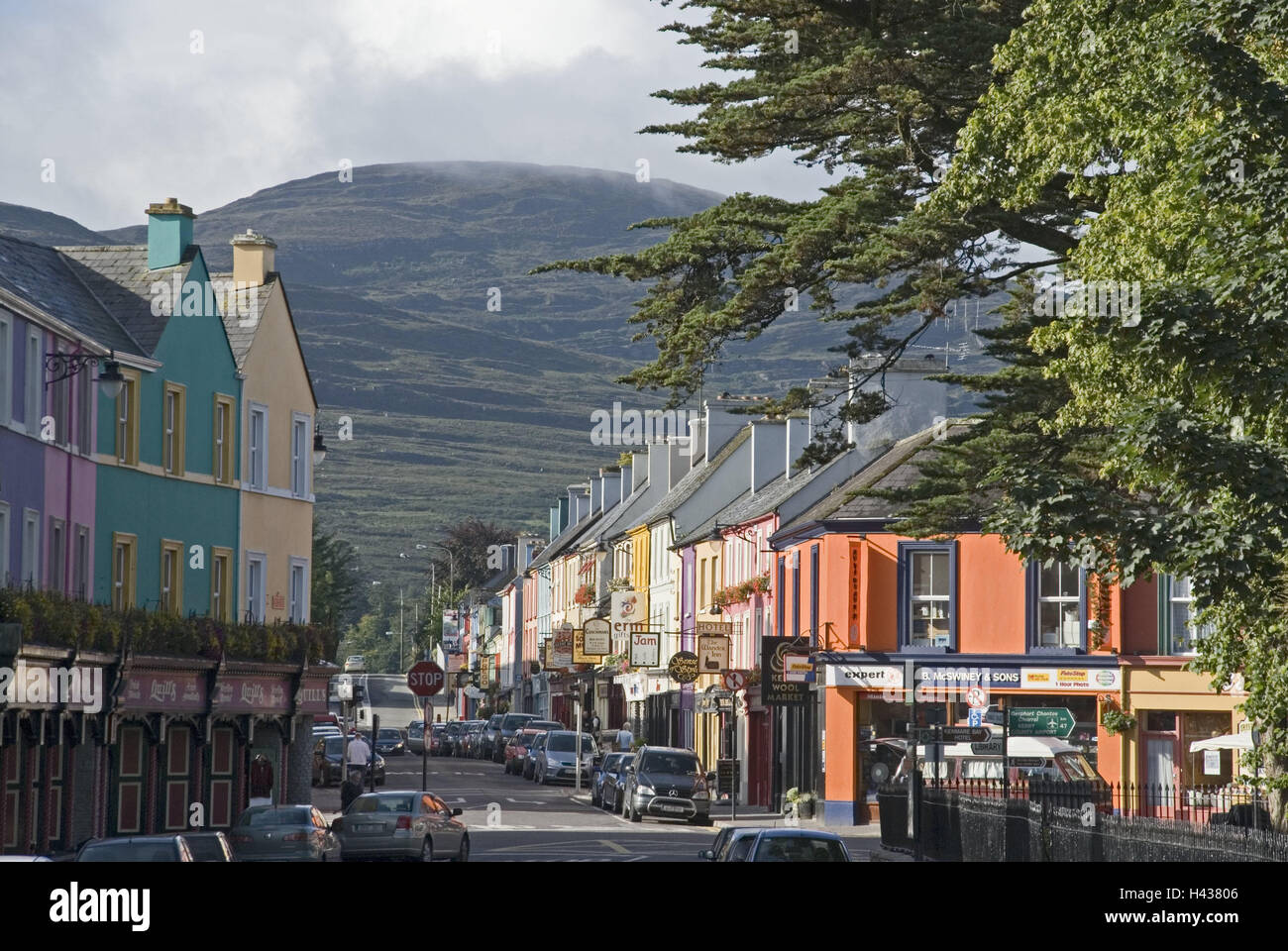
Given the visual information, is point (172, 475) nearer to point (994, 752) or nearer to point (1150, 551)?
point (994, 752)

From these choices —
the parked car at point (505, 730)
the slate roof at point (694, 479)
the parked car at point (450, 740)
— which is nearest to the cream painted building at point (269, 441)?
the slate roof at point (694, 479)

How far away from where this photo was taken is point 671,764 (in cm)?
4809

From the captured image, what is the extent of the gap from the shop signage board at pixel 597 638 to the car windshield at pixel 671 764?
956 inches

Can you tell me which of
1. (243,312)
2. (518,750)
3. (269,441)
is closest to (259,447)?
(269,441)

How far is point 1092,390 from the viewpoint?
21234 millimetres

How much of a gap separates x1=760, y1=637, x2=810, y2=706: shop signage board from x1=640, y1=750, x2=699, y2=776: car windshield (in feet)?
7.54

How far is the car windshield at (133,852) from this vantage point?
63.8ft

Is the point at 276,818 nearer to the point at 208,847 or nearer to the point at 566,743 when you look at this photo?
the point at 208,847

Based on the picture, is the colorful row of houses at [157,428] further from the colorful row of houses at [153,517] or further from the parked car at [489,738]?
the parked car at [489,738]

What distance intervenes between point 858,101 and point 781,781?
31.2 metres

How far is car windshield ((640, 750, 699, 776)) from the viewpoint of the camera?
4781cm

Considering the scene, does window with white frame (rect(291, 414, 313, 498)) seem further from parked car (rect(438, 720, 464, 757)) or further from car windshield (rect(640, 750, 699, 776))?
parked car (rect(438, 720, 464, 757))

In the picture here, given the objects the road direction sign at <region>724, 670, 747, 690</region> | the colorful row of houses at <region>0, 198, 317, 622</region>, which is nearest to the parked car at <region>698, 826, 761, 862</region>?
the colorful row of houses at <region>0, 198, 317, 622</region>
